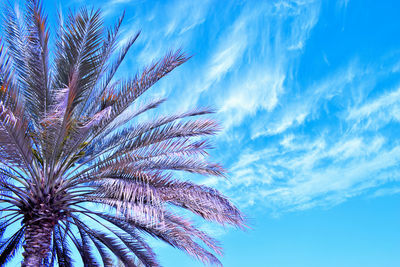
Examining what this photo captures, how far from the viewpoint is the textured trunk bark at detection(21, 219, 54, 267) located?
304 inches

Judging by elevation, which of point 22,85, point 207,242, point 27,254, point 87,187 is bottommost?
point 27,254

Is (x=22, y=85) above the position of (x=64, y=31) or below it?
below

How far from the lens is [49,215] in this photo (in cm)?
805

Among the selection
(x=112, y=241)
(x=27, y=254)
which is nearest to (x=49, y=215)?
(x=27, y=254)

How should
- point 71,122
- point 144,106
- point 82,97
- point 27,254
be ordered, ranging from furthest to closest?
1. point 144,106
2. point 82,97
3. point 27,254
4. point 71,122

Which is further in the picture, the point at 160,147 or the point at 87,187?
the point at 87,187

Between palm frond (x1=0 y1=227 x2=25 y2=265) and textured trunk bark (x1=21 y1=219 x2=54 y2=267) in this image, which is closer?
textured trunk bark (x1=21 y1=219 x2=54 y2=267)

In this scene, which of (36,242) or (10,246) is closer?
(36,242)

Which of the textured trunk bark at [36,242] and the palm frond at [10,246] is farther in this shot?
the palm frond at [10,246]

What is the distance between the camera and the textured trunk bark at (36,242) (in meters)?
7.73

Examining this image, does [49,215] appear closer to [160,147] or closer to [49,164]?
[49,164]

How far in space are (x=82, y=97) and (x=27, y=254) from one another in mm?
3469

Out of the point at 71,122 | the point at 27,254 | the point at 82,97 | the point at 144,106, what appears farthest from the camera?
the point at 144,106

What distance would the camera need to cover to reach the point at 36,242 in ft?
25.7
